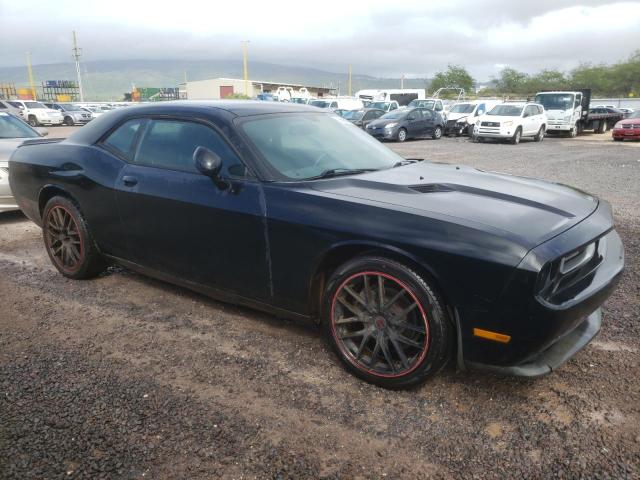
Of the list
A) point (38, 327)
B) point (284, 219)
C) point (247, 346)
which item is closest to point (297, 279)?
point (284, 219)

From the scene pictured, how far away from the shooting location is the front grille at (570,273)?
90.4 inches

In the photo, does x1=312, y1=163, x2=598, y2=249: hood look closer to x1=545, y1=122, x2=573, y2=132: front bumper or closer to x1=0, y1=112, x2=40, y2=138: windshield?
x1=0, y1=112, x2=40, y2=138: windshield

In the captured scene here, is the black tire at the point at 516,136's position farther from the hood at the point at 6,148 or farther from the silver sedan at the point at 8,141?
the hood at the point at 6,148

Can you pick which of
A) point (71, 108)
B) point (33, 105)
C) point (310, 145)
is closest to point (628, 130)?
point (310, 145)

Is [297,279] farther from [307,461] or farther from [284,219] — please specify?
[307,461]

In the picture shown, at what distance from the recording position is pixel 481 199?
277 centimetres

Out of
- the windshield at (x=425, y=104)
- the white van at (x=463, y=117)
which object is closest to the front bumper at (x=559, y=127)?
the white van at (x=463, y=117)

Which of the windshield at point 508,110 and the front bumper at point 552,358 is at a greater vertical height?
the windshield at point 508,110

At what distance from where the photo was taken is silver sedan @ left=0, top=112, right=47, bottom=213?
20.6 feet

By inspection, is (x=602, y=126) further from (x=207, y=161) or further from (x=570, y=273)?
(x=207, y=161)

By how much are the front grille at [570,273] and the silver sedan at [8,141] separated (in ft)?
21.0

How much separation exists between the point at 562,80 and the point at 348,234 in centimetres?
8887

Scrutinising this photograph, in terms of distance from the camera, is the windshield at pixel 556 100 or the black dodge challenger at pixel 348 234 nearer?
the black dodge challenger at pixel 348 234

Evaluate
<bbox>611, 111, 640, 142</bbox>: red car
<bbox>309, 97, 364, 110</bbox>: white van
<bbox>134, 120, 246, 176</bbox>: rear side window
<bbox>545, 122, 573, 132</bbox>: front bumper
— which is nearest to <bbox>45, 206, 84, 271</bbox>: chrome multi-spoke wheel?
<bbox>134, 120, 246, 176</bbox>: rear side window
